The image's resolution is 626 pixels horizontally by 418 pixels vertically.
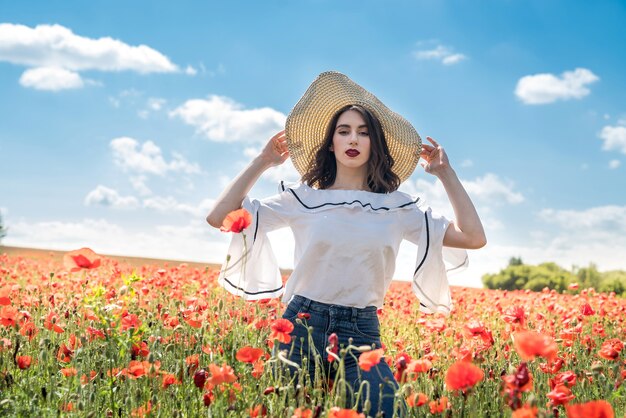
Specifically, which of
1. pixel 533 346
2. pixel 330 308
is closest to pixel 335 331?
pixel 330 308

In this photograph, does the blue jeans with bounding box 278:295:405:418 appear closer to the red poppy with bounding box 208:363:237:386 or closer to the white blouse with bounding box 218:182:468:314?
the white blouse with bounding box 218:182:468:314

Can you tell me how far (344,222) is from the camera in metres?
3.32

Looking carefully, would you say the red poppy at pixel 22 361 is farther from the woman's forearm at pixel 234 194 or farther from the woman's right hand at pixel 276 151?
the woman's right hand at pixel 276 151

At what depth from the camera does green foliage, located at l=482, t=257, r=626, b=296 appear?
14.8m

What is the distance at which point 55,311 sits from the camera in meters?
4.72

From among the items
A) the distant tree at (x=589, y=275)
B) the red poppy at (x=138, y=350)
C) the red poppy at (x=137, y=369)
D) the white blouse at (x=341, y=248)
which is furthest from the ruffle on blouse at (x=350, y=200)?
the distant tree at (x=589, y=275)

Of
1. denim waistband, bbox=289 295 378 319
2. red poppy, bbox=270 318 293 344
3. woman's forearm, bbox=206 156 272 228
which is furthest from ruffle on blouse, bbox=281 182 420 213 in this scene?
red poppy, bbox=270 318 293 344

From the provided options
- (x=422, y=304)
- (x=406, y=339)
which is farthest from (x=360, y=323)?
(x=406, y=339)

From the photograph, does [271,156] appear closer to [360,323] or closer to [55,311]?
[360,323]

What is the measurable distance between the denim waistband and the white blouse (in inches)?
1.0

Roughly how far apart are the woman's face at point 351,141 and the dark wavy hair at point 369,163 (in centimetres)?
3

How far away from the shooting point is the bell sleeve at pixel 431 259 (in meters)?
3.50

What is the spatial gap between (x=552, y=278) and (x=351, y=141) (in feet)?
43.0

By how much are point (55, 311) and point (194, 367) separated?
2178mm
